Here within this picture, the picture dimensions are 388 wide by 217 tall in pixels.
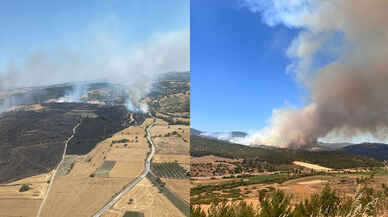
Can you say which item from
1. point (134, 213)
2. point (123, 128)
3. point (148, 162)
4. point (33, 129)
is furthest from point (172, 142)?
point (33, 129)

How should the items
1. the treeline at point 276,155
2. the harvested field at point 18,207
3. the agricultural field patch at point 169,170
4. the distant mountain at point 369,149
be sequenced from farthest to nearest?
1. the distant mountain at point 369,149
2. the treeline at point 276,155
3. the agricultural field patch at point 169,170
4. the harvested field at point 18,207

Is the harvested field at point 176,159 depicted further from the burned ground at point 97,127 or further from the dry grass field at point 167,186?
the burned ground at point 97,127

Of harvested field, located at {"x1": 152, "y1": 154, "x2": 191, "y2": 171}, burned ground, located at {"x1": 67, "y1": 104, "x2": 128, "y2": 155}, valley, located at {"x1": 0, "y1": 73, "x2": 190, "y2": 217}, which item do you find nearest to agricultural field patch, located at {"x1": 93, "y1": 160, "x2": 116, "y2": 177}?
valley, located at {"x1": 0, "y1": 73, "x2": 190, "y2": 217}

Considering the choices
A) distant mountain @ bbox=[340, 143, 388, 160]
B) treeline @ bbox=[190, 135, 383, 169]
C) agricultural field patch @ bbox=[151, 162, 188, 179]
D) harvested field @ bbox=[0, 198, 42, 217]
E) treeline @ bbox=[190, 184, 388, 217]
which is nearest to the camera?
harvested field @ bbox=[0, 198, 42, 217]

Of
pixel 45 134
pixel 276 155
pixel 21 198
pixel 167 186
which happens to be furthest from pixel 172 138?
pixel 276 155

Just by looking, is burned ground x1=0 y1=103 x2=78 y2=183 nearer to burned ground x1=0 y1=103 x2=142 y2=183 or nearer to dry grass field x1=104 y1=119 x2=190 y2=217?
burned ground x1=0 y1=103 x2=142 y2=183

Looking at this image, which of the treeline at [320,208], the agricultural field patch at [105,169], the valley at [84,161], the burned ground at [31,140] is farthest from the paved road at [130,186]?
the treeline at [320,208]

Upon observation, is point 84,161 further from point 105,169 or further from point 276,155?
point 276,155
